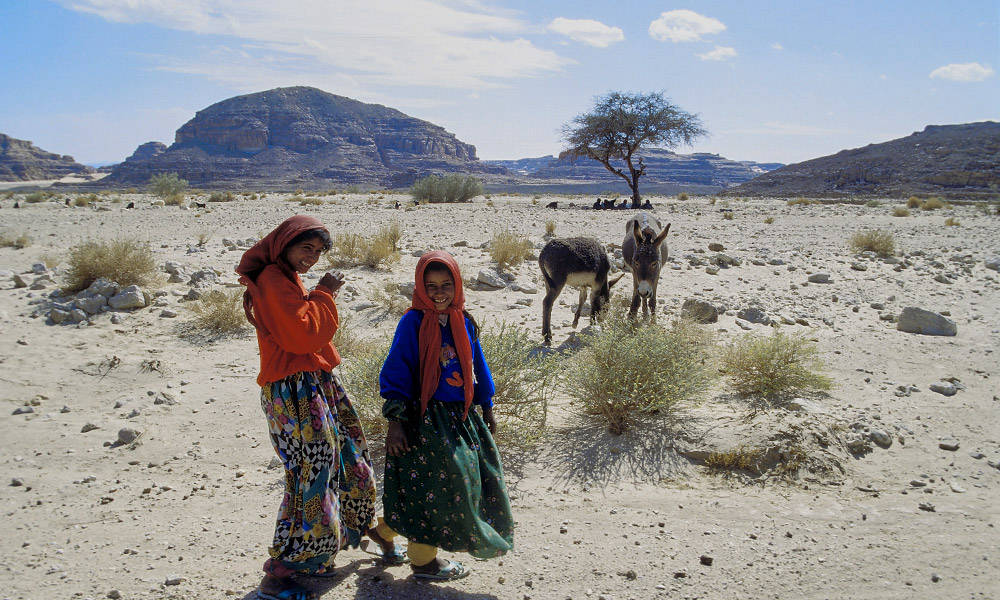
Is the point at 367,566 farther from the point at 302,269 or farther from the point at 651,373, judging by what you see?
the point at 651,373

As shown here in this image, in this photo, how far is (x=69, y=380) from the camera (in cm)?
546

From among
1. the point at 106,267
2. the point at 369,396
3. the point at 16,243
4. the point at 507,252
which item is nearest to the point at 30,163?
the point at 16,243

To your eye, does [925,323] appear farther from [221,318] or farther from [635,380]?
[221,318]

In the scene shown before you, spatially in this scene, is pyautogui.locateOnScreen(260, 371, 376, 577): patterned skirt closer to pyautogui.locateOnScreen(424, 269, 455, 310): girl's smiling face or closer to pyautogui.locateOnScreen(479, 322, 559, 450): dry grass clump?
pyautogui.locateOnScreen(424, 269, 455, 310): girl's smiling face

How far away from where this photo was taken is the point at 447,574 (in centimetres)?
280

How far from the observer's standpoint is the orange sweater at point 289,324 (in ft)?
8.13

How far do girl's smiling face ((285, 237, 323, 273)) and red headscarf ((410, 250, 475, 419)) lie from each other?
478 mm

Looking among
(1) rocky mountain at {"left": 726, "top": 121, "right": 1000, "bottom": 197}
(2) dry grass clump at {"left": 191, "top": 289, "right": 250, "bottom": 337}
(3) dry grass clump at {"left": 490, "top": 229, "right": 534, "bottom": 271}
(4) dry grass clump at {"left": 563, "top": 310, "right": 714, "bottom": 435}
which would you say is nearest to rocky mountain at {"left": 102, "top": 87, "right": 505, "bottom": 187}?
(1) rocky mountain at {"left": 726, "top": 121, "right": 1000, "bottom": 197}

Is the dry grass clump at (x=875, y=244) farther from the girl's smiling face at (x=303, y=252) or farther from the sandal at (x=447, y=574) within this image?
the girl's smiling face at (x=303, y=252)

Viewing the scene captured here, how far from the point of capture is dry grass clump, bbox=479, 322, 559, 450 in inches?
169

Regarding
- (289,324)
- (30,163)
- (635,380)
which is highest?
(30,163)

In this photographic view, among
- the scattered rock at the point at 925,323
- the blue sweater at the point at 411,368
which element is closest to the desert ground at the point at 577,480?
the scattered rock at the point at 925,323

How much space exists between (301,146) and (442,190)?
3258 inches

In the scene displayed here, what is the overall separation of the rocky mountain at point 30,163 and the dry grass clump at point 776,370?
116 metres
